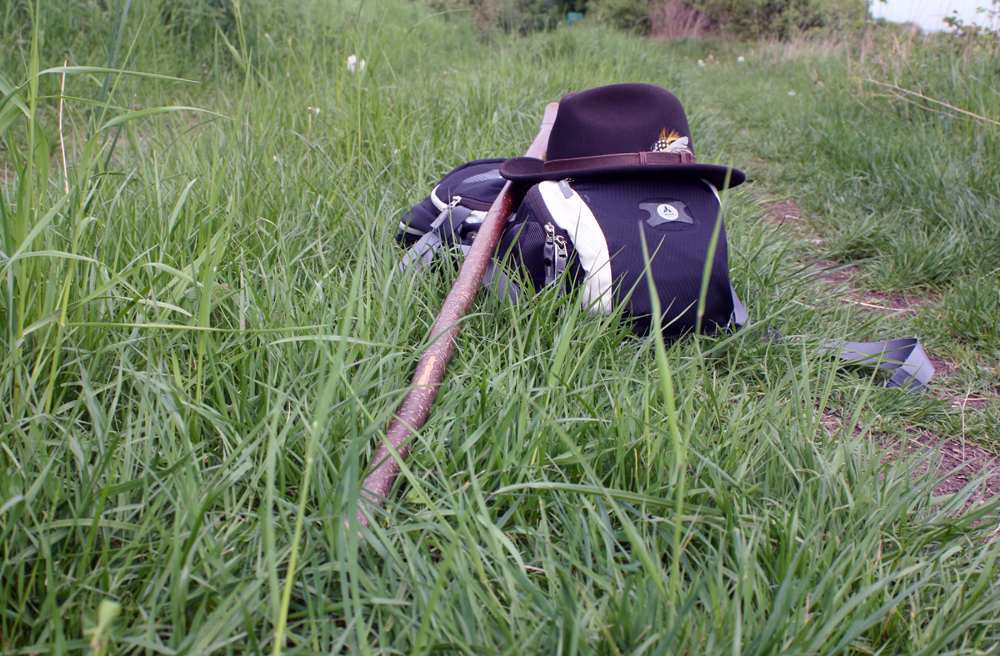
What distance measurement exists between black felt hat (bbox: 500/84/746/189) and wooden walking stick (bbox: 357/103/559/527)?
0.19 meters

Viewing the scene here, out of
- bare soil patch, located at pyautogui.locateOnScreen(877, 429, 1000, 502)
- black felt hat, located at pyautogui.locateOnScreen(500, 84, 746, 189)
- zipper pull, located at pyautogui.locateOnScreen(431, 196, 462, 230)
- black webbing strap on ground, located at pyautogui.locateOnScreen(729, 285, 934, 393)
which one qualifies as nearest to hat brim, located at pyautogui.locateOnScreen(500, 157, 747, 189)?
black felt hat, located at pyautogui.locateOnScreen(500, 84, 746, 189)

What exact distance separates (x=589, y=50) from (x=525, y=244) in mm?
5441

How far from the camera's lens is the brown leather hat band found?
170 centimetres

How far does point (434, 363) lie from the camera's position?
1.17m

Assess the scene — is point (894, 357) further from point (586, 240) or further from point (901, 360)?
point (586, 240)

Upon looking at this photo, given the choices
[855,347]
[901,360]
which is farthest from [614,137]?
[901,360]

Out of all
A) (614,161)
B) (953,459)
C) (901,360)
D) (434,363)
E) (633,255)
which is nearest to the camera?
(434,363)

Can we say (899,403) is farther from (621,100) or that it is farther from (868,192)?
(868,192)

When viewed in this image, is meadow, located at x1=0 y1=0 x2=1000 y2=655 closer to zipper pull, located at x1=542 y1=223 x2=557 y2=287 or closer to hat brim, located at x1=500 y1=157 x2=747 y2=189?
zipper pull, located at x1=542 y1=223 x2=557 y2=287

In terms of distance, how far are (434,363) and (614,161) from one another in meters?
0.96

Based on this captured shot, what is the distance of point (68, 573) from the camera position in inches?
29.2

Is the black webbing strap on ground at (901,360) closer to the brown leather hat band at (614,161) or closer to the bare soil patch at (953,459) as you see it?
the bare soil patch at (953,459)

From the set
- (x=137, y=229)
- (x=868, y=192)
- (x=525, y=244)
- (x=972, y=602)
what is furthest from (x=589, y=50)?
(x=972, y=602)

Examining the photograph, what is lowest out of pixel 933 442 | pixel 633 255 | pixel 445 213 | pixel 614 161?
pixel 933 442
